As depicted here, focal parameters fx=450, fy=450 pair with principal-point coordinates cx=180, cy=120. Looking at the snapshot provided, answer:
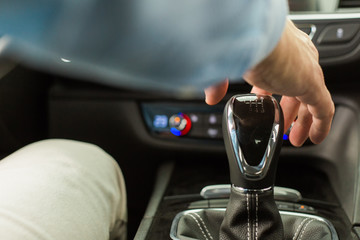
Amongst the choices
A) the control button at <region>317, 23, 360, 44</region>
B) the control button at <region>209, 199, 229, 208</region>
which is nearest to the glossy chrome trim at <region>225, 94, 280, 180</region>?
the control button at <region>209, 199, 229, 208</region>

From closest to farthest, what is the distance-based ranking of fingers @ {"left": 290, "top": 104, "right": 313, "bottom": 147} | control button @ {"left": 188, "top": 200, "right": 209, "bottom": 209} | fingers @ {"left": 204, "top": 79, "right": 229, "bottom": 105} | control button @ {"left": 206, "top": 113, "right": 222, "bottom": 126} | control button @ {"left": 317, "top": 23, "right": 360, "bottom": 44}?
1. fingers @ {"left": 204, "top": 79, "right": 229, "bottom": 105}
2. fingers @ {"left": 290, "top": 104, "right": 313, "bottom": 147}
3. control button @ {"left": 188, "top": 200, "right": 209, "bottom": 209}
4. control button @ {"left": 317, "top": 23, "right": 360, "bottom": 44}
5. control button @ {"left": 206, "top": 113, "right": 222, "bottom": 126}

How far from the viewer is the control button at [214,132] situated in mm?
951

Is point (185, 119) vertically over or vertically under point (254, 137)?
under

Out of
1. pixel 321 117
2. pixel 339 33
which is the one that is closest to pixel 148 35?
pixel 321 117

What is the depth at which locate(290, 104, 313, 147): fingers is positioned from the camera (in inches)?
18.9

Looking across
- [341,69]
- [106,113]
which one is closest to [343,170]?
[341,69]

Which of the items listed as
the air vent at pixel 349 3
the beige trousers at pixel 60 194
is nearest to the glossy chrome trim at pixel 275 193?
the beige trousers at pixel 60 194

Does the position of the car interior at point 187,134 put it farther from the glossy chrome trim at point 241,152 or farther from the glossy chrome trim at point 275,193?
the glossy chrome trim at point 241,152

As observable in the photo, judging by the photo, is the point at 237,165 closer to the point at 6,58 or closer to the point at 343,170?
the point at 343,170

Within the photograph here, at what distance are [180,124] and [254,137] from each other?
0.45m

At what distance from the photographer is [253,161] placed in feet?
1.72

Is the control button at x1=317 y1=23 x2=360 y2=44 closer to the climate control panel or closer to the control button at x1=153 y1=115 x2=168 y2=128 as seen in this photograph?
the climate control panel

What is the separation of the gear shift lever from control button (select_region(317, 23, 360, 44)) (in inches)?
14.4

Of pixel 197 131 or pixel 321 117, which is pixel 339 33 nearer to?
pixel 197 131
